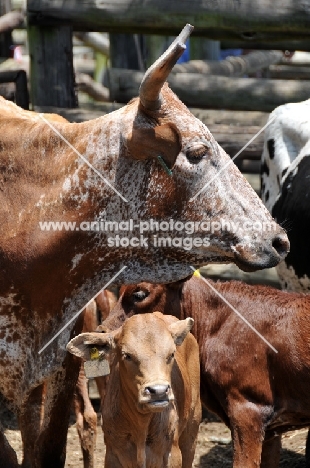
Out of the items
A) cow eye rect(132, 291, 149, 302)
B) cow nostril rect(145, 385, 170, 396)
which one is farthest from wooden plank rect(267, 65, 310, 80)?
cow nostril rect(145, 385, 170, 396)

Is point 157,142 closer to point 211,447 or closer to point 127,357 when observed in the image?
point 127,357

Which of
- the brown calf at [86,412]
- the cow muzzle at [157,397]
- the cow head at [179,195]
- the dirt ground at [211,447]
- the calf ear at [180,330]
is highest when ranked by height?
the cow head at [179,195]

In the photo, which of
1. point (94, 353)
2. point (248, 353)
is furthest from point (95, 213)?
point (248, 353)

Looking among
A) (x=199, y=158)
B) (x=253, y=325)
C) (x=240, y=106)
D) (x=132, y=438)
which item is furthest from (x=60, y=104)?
(x=199, y=158)

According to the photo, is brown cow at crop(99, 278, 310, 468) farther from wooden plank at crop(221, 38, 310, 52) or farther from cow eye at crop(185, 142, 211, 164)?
wooden plank at crop(221, 38, 310, 52)

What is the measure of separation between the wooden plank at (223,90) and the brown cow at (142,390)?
3.32m

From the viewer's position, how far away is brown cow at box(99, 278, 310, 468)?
16.3 feet

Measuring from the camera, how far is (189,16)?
6863 millimetres

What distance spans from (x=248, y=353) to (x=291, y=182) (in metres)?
1.55

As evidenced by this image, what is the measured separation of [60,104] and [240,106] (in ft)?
4.64

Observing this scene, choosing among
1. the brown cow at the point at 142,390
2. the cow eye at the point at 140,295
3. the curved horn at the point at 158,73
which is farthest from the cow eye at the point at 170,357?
the curved horn at the point at 158,73

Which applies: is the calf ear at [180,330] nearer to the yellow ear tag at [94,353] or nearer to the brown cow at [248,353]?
the yellow ear tag at [94,353]

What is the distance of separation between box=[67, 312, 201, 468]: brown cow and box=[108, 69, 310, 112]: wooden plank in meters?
3.32

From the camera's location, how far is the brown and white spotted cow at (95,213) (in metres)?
3.62
